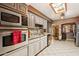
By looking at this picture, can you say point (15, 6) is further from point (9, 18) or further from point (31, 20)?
point (31, 20)

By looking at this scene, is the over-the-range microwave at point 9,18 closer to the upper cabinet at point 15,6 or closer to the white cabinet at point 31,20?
the upper cabinet at point 15,6

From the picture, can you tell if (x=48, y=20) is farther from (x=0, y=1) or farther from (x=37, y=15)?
(x=0, y=1)

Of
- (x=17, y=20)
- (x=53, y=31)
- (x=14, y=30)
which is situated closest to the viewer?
(x=14, y=30)

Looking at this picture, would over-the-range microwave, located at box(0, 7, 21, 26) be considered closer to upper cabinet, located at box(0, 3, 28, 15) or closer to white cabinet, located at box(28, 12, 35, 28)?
upper cabinet, located at box(0, 3, 28, 15)

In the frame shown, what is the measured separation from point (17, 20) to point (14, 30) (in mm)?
233

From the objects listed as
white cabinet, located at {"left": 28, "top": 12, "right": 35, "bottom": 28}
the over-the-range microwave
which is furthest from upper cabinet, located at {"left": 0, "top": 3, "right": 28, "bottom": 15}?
white cabinet, located at {"left": 28, "top": 12, "right": 35, "bottom": 28}

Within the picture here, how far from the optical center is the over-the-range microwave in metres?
1.49

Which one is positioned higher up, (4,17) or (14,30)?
(4,17)

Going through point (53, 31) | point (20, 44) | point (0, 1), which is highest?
point (0, 1)

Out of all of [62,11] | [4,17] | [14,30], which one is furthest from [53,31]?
[4,17]

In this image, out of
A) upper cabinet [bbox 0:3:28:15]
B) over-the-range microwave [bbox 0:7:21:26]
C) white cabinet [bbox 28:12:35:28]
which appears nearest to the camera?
over-the-range microwave [bbox 0:7:21:26]

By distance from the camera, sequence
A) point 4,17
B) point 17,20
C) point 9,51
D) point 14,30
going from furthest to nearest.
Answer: point 17,20 → point 14,30 → point 9,51 → point 4,17

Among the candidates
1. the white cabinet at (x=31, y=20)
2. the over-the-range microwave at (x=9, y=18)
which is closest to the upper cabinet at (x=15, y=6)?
the over-the-range microwave at (x=9, y=18)

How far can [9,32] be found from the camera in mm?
1658
